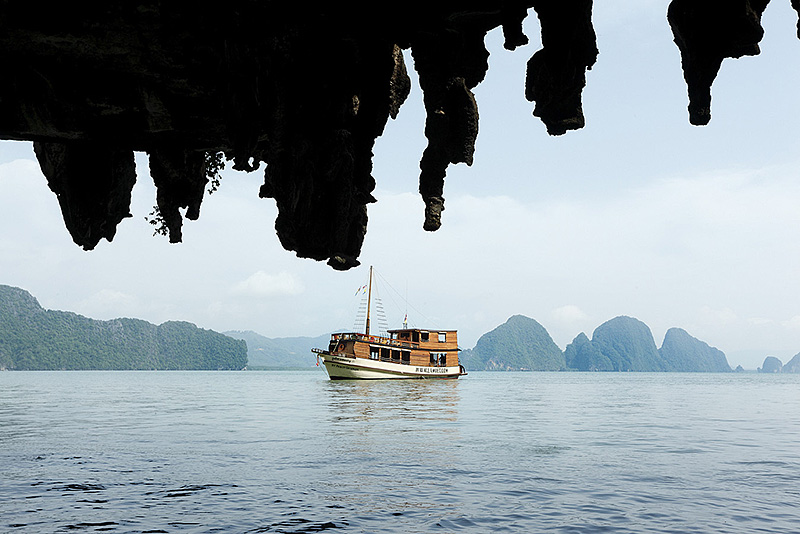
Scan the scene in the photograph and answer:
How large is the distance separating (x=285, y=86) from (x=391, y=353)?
176 feet

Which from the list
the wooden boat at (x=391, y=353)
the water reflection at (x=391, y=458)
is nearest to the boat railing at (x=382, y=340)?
the wooden boat at (x=391, y=353)

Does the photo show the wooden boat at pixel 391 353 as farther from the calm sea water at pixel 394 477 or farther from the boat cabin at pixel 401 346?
the calm sea water at pixel 394 477

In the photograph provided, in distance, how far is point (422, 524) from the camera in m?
9.95

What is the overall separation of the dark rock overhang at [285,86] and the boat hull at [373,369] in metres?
50.5

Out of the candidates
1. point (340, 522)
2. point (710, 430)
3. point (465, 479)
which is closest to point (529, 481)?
point (465, 479)

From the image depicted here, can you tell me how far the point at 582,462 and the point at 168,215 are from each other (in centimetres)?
1230

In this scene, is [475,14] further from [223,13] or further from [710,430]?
[710,430]

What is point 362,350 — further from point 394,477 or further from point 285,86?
point 285,86

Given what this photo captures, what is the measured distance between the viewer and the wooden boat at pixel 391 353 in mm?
60906

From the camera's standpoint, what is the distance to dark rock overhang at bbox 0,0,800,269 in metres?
7.47

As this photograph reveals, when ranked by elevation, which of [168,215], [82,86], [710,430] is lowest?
[710,430]

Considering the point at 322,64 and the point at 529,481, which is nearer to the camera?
the point at 322,64

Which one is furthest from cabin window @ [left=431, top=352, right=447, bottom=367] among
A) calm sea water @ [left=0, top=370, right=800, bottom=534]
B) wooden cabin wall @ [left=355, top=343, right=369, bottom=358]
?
calm sea water @ [left=0, top=370, right=800, bottom=534]

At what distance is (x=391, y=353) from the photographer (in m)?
61.3
